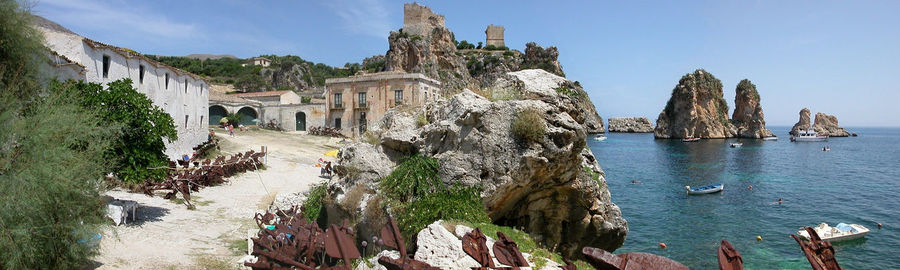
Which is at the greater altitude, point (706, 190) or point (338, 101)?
point (338, 101)

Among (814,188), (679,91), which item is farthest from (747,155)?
(679,91)

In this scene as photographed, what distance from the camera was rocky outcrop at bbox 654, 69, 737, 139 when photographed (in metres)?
101

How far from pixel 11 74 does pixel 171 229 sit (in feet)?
17.1

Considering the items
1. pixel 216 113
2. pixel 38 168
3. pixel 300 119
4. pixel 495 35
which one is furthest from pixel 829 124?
pixel 38 168

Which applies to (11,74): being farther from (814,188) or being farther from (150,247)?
(814,188)

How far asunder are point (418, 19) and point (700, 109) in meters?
63.6

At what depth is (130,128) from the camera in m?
12.0

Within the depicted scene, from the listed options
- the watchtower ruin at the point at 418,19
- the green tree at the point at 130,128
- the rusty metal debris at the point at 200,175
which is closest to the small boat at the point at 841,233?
the green tree at the point at 130,128

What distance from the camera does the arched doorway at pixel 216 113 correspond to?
47.6 meters

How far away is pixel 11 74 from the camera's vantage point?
8.30 m

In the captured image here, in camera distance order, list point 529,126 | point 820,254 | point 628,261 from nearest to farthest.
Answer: point 628,261
point 820,254
point 529,126

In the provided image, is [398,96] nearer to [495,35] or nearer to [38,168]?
[38,168]

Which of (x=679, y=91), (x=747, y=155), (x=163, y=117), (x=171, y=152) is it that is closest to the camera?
(x=163, y=117)

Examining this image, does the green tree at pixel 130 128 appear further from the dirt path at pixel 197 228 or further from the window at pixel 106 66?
the window at pixel 106 66
